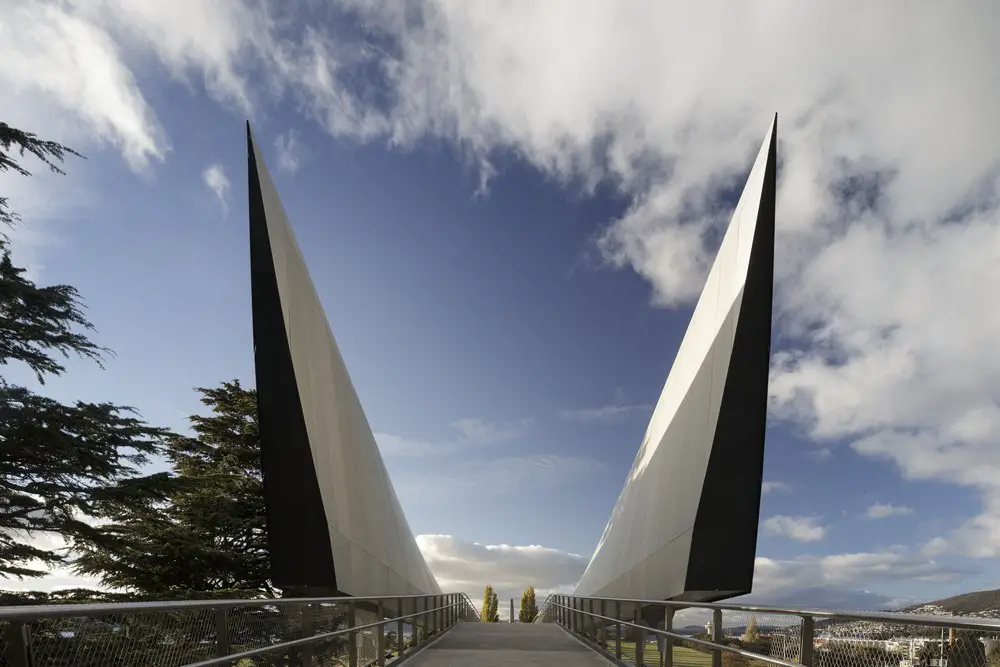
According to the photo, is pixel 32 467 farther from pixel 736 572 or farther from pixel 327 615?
pixel 736 572

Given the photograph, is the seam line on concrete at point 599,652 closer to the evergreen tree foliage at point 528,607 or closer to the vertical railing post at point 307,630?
the vertical railing post at point 307,630

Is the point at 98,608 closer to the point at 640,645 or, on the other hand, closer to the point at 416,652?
the point at 640,645

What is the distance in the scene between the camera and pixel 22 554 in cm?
1231

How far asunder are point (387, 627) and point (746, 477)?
595 cm

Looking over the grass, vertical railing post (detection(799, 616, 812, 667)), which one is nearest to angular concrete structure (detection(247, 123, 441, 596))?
the grass

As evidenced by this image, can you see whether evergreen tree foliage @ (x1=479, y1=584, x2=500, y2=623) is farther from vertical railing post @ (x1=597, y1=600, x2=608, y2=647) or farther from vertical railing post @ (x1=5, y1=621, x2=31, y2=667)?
vertical railing post @ (x1=5, y1=621, x2=31, y2=667)

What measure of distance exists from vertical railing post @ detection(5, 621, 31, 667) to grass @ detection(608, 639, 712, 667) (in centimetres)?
435

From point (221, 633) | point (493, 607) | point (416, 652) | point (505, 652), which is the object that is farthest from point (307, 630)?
point (493, 607)

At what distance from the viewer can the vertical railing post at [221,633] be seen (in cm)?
399

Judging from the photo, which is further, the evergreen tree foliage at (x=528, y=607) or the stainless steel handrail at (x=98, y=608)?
the evergreen tree foliage at (x=528, y=607)

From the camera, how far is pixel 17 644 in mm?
2604

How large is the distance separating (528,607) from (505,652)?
42176 mm

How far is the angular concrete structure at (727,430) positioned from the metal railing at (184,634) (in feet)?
19.6

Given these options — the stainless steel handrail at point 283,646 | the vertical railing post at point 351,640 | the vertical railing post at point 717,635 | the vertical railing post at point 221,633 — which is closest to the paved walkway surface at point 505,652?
the stainless steel handrail at point 283,646
